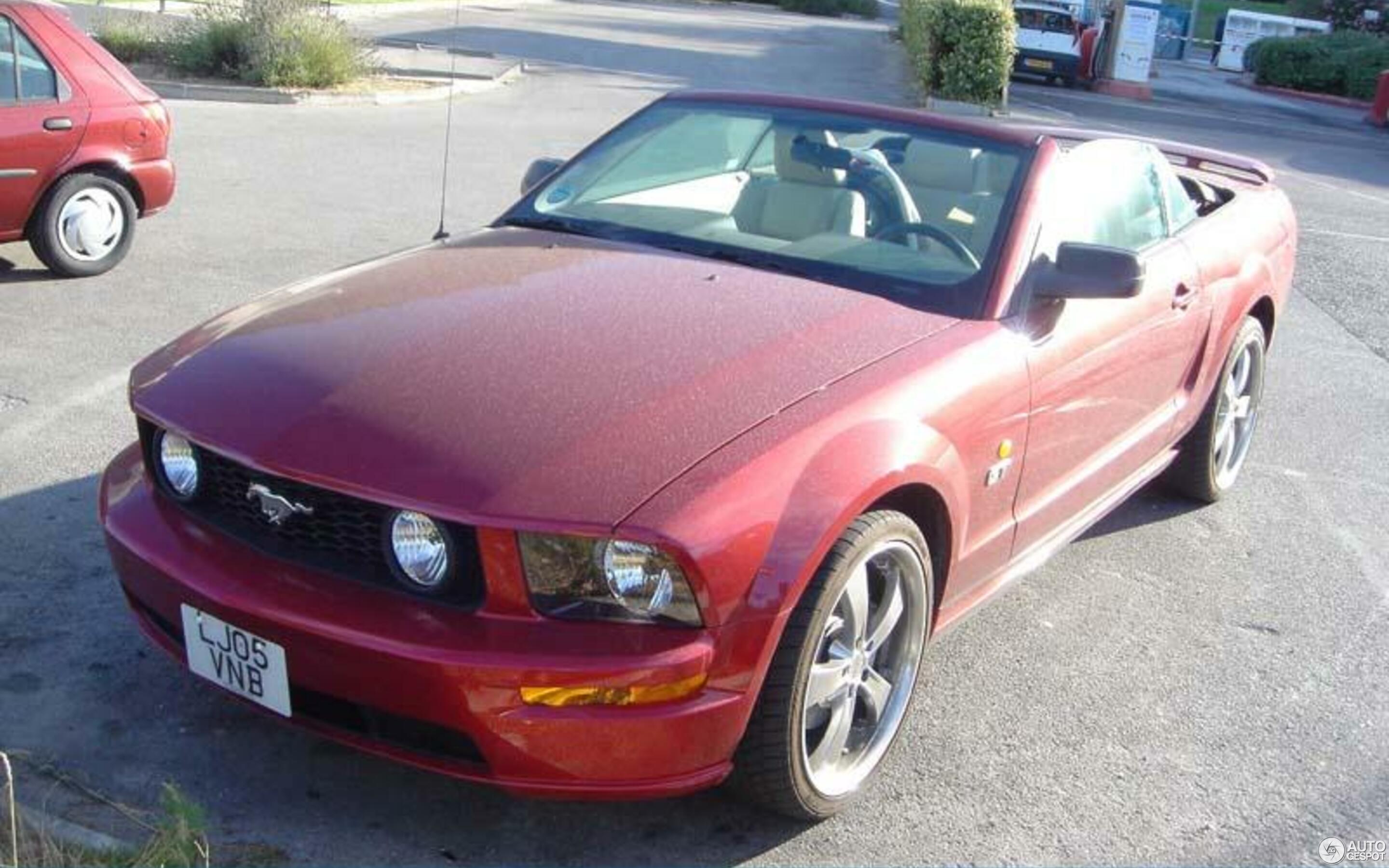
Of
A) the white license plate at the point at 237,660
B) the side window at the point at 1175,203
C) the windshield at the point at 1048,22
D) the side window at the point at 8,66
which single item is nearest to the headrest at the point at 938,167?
the side window at the point at 1175,203

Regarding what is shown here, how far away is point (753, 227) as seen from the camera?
15.1 feet

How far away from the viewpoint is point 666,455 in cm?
314

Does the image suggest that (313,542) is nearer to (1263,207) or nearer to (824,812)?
(824,812)

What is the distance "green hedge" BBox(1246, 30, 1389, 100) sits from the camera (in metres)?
33.8

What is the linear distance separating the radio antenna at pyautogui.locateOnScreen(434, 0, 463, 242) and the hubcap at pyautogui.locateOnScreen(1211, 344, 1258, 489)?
3.04m

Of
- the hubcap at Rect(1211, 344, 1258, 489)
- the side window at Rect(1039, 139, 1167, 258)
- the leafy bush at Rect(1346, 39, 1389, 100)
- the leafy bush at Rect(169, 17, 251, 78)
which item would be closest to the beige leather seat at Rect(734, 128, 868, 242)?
Result: the side window at Rect(1039, 139, 1167, 258)

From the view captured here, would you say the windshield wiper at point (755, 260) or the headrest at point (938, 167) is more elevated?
the headrest at point (938, 167)

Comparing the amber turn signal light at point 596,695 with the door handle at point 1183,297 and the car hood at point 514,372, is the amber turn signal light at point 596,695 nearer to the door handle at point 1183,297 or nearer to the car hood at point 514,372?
the car hood at point 514,372

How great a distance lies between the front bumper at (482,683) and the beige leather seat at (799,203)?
1874mm

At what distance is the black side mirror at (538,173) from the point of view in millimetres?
5180

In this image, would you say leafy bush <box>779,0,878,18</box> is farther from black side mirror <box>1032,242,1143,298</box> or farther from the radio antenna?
black side mirror <box>1032,242,1143,298</box>

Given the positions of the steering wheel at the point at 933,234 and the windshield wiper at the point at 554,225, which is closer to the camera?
the steering wheel at the point at 933,234

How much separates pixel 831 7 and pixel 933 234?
41652 millimetres

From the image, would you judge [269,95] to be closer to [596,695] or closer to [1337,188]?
[1337,188]
